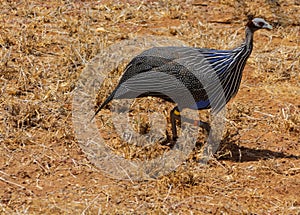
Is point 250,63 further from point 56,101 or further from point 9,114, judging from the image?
point 9,114

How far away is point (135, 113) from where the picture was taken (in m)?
4.53

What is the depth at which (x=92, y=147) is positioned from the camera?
13.3ft

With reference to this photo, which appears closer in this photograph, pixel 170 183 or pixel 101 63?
pixel 170 183

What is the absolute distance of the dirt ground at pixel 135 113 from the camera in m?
3.54

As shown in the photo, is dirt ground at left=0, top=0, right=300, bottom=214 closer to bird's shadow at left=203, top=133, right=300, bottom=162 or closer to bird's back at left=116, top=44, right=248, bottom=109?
bird's shadow at left=203, top=133, right=300, bottom=162

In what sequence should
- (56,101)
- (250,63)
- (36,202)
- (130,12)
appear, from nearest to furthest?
(36,202) → (56,101) → (250,63) → (130,12)

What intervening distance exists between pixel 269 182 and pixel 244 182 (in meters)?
0.17

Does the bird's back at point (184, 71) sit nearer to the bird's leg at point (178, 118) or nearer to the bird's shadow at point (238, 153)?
the bird's leg at point (178, 118)

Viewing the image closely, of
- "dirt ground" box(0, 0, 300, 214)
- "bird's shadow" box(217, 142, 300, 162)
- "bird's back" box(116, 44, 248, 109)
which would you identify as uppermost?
"bird's back" box(116, 44, 248, 109)

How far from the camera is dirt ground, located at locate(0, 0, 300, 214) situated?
3539 millimetres

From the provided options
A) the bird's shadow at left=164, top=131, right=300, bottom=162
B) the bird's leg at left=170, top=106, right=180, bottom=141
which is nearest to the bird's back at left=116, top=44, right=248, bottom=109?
the bird's leg at left=170, top=106, right=180, bottom=141

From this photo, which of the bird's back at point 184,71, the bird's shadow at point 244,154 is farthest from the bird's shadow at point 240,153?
the bird's back at point 184,71

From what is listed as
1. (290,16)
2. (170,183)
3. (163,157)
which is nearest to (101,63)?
Answer: (163,157)

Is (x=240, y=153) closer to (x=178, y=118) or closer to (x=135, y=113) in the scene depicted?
(x=178, y=118)
